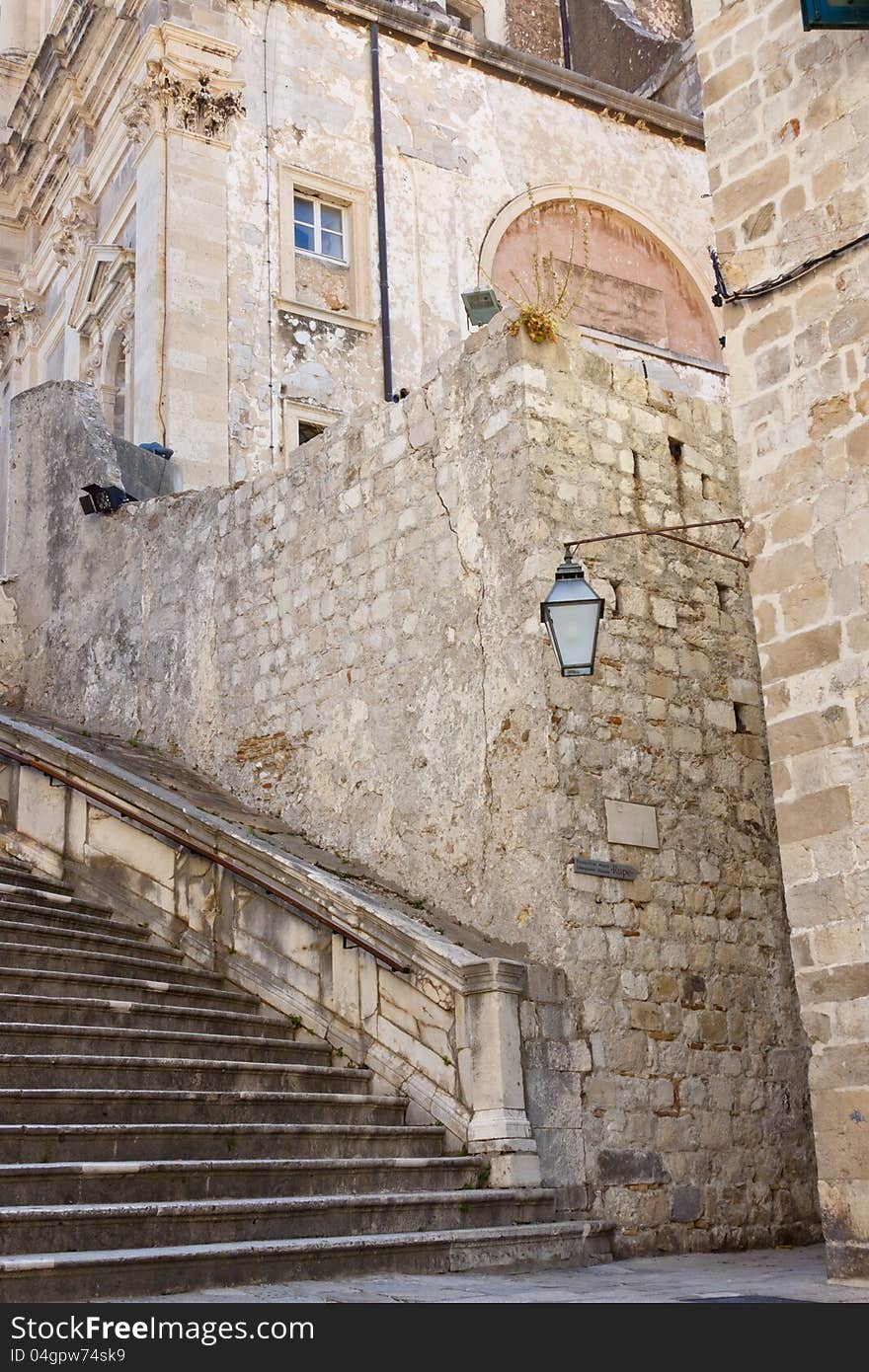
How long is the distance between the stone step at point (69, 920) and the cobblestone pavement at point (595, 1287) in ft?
9.53

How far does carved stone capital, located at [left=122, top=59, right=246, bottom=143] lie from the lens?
16.1 m

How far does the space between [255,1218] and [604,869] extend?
9.23 feet

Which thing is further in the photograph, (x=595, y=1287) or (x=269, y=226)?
(x=269, y=226)

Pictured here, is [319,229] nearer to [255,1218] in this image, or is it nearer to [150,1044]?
[150,1044]

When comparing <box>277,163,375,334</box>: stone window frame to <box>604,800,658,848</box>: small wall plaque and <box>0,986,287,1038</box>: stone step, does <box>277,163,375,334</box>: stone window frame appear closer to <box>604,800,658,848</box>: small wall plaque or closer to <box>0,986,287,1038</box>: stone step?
<box>604,800,658,848</box>: small wall plaque

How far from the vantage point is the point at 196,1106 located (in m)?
6.27

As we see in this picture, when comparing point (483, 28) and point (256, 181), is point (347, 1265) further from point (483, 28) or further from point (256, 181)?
point (483, 28)

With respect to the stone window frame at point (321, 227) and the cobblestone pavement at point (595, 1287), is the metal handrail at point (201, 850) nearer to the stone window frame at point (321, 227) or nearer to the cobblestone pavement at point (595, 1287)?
the cobblestone pavement at point (595, 1287)

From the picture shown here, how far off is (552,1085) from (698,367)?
13656 millimetres

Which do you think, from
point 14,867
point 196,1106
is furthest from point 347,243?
point 196,1106

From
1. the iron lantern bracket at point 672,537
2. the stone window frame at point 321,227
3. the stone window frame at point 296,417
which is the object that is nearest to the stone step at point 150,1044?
the iron lantern bracket at point 672,537

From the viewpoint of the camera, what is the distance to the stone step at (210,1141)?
546cm

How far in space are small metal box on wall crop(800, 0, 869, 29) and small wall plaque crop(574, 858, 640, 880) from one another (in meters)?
3.91

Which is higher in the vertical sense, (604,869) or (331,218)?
(331,218)
